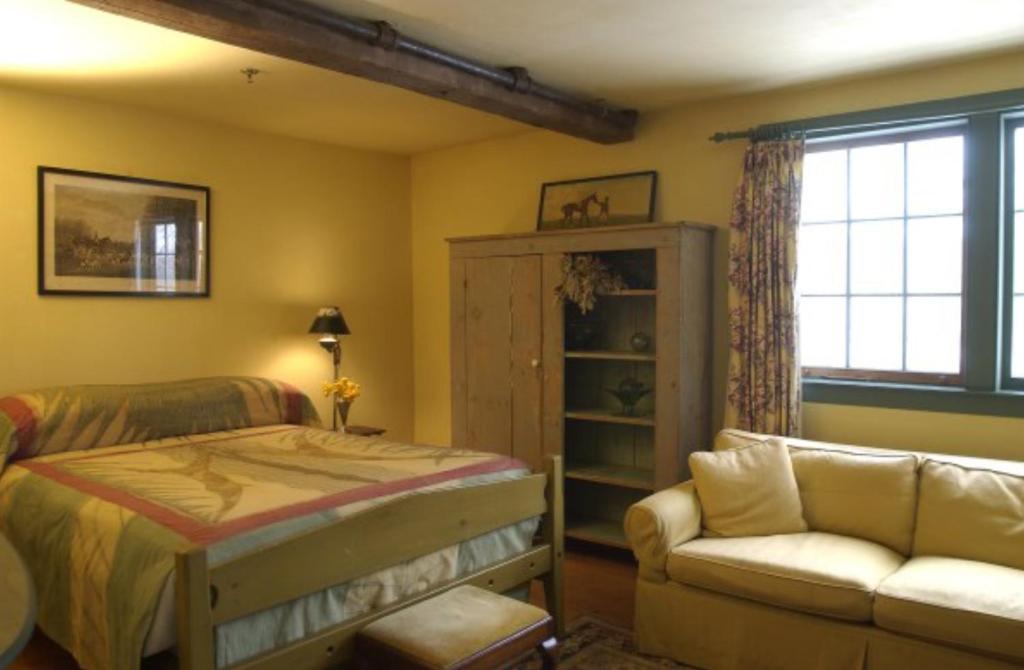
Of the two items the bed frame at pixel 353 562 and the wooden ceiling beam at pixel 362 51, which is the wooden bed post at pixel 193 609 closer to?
the bed frame at pixel 353 562

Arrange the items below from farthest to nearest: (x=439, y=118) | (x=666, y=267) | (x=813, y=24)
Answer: (x=439, y=118), (x=666, y=267), (x=813, y=24)

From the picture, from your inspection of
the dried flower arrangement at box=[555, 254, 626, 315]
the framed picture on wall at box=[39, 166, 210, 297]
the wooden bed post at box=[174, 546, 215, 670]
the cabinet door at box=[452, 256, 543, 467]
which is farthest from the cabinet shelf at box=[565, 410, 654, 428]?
the wooden bed post at box=[174, 546, 215, 670]

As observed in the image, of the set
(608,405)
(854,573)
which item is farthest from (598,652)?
(608,405)

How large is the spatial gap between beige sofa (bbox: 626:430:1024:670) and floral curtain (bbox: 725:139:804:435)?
442 millimetres

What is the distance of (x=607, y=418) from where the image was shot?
13.4ft

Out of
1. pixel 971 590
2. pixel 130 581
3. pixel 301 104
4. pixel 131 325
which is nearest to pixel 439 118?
pixel 301 104

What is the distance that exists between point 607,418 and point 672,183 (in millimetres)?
1325

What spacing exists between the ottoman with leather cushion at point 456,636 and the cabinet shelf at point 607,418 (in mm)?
1666

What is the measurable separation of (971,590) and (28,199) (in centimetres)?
434

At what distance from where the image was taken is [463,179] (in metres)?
5.23

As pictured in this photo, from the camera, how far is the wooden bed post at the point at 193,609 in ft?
6.49

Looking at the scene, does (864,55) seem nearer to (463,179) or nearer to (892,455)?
(892,455)

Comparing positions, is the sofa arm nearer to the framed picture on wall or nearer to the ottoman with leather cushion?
the ottoman with leather cushion

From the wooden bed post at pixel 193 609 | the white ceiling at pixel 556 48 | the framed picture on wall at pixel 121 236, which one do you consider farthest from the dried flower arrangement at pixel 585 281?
the wooden bed post at pixel 193 609
